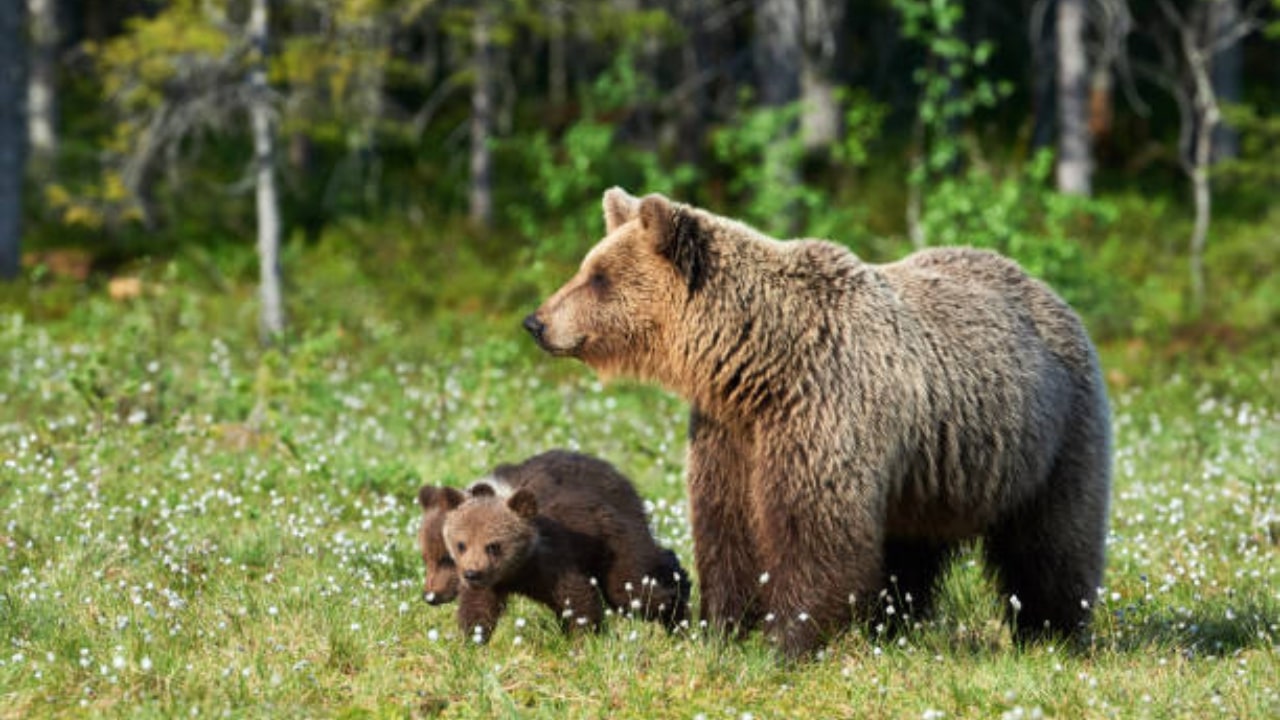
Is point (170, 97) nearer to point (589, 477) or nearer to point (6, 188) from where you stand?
point (6, 188)

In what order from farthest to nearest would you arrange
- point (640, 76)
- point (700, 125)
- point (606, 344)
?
point (700, 125), point (640, 76), point (606, 344)

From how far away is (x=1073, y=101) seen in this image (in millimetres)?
19672

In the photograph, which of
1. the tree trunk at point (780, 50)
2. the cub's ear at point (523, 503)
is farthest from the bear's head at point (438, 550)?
the tree trunk at point (780, 50)

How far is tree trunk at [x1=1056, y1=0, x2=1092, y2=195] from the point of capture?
1925 cm

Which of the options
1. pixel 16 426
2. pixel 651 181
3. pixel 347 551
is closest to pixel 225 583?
pixel 347 551

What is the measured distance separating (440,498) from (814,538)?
1.83 meters

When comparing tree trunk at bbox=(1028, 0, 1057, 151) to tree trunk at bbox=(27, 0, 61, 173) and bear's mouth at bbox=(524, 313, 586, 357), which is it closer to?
tree trunk at bbox=(27, 0, 61, 173)

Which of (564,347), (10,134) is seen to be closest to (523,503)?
(564,347)

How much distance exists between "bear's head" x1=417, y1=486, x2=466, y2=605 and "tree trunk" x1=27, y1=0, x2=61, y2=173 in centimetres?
1920

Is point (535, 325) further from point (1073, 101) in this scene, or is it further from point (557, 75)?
point (557, 75)

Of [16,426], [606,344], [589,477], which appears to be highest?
[606,344]

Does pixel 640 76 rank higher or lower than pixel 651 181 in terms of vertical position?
higher

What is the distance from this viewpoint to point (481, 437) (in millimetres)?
9602

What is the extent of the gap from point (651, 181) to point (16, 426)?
26.5 ft
